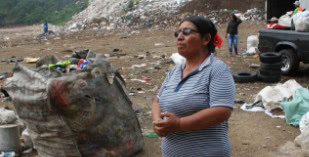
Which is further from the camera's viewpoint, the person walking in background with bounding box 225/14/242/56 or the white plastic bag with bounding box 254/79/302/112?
the person walking in background with bounding box 225/14/242/56

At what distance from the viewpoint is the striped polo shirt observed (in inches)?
75.7

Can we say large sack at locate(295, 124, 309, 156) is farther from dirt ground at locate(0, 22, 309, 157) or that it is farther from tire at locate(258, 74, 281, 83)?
tire at locate(258, 74, 281, 83)

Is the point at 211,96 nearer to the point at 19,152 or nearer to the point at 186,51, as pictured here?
the point at 186,51

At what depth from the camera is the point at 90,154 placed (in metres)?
3.51

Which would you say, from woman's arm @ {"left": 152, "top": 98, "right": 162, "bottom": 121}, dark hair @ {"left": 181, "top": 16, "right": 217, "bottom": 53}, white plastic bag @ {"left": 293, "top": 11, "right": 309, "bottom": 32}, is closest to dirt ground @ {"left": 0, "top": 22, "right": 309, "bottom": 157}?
white plastic bag @ {"left": 293, "top": 11, "right": 309, "bottom": 32}

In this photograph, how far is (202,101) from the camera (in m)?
1.96

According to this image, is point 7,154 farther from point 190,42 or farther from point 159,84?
point 159,84

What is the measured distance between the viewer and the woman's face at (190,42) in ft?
6.82

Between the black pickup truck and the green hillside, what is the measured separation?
31.6 metres

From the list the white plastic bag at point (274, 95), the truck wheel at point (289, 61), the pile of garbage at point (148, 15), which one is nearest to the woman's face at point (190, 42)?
the white plastic bag at point (274, 95)

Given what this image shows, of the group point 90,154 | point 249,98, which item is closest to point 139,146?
point 90,154

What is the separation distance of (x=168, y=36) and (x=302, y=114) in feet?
40.4

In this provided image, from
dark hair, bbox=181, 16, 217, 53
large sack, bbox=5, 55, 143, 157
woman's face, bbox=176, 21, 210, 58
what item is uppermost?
dark hair, bbox=181, 16, 217, 53

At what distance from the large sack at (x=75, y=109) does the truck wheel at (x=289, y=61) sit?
533 cm
